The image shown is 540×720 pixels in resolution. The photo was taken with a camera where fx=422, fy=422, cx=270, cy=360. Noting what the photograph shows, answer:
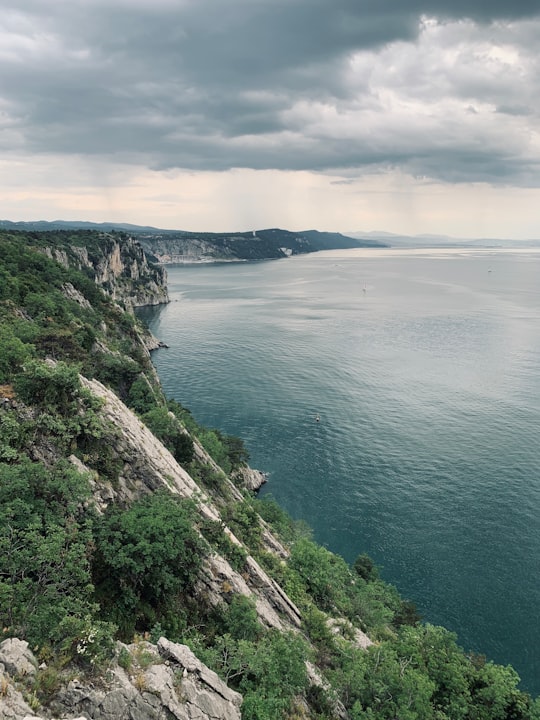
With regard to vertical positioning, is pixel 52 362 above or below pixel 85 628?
above

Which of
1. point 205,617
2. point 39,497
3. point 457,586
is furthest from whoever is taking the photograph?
point 457,586

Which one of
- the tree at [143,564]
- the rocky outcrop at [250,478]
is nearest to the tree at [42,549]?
the tree at [143,564]

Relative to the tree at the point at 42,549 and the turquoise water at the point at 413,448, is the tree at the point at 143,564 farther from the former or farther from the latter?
the turquoise water at the point at 413,448

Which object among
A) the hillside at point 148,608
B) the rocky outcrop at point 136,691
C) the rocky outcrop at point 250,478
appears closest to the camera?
the rocky outcrop at point 136,691

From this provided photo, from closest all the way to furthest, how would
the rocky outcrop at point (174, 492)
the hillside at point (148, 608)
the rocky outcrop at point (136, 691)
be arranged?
1. the rocky outcrop at point (136, 691)
2. the hillside at point (148, 608)
3. the rocky outcrop at point (174, 492)

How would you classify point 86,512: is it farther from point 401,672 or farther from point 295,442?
point 295,442

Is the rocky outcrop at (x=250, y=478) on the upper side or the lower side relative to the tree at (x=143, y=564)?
lower

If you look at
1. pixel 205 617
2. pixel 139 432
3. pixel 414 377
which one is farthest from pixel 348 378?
pixel 205 617

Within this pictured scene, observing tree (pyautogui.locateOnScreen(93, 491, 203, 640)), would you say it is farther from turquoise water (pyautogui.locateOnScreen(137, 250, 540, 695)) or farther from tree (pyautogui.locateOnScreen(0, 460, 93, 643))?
turquoise water (pyautogui.locateOnScreen(137, 250, 540, 695))
